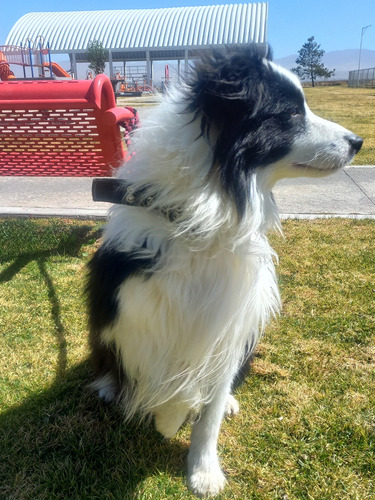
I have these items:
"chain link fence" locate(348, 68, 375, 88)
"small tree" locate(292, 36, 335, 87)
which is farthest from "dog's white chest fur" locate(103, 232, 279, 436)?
"small tree" locate(292, 36, 335, 87)

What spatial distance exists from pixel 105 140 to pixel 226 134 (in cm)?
234

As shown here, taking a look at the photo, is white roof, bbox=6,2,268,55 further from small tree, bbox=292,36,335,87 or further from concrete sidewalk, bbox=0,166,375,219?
concrete sidewalk, bbox=0,166,375,219

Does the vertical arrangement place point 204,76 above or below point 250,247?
above

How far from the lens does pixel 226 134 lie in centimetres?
141

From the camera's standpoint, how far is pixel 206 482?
1885 millimetres

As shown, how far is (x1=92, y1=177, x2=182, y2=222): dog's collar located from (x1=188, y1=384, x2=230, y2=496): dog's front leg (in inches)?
31.7

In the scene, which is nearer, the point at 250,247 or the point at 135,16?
the point at 250,247

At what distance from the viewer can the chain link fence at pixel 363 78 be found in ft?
129

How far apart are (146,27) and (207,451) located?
49381mm

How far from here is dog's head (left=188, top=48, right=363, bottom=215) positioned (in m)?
1.40

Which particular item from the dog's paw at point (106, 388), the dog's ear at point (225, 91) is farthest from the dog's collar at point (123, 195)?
the dog's paw at point (106, 388)

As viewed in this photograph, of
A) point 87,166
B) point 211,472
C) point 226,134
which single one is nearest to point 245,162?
point 226,134

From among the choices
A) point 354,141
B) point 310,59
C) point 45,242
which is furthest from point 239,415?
point 310,59

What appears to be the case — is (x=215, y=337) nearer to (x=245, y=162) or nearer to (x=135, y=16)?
(x=245, y=162)
